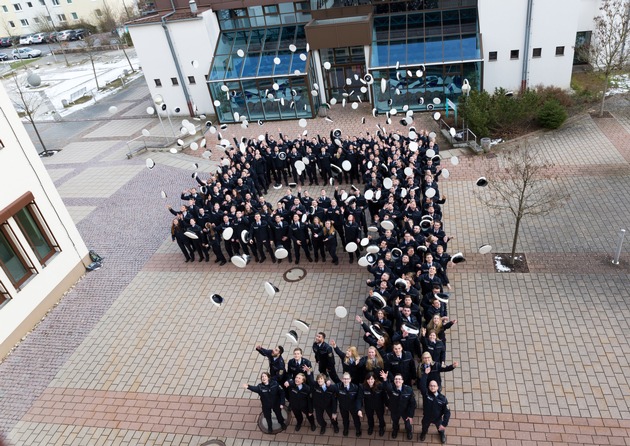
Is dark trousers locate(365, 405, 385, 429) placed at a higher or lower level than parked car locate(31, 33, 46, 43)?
lower

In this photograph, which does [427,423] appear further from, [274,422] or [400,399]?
[274,422]

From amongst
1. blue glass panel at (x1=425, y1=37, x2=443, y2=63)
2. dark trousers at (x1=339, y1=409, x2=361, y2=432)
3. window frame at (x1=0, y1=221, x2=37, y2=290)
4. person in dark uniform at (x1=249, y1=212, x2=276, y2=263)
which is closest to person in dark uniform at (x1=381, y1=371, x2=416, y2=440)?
dark trousers at (x1=339, y1=409, x2=361, y2=432)

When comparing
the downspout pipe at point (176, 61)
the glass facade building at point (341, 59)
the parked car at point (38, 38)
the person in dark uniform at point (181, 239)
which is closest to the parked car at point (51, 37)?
the parked car at point (38, 38)

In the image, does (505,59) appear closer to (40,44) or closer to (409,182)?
(409,182)

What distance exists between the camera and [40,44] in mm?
51250

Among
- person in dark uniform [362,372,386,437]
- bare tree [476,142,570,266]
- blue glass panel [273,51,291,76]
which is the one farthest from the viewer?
blue glass panel [273,51,291,76]

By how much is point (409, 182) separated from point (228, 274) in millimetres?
5345

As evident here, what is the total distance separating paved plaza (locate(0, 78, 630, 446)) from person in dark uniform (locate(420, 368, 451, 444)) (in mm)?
381

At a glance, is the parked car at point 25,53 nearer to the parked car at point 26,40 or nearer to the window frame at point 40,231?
the parked car at point 26,40

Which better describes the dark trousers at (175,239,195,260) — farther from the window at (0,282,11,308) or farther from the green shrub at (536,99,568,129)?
the green shrub at (536,99,568,129)

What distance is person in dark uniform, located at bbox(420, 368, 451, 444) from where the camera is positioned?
716 cm

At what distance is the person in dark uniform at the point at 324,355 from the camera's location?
8.27m

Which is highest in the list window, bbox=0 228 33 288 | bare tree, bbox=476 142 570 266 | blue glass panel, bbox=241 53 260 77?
blue glass panel, bbox=241 53 260 77

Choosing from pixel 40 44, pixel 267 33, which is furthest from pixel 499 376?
pixel 40 44
